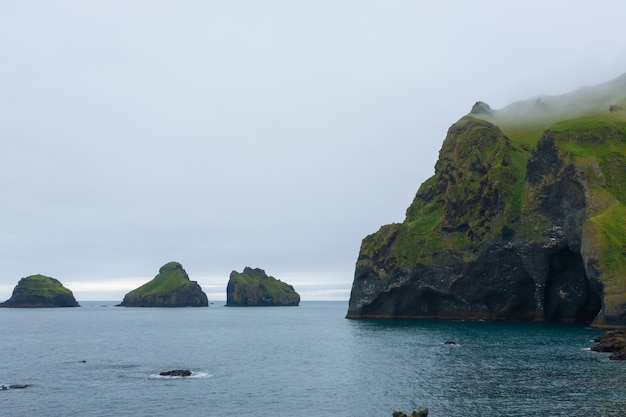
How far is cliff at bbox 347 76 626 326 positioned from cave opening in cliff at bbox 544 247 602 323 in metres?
0.27

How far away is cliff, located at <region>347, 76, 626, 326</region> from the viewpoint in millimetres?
132237

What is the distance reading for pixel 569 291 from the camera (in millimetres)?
147000

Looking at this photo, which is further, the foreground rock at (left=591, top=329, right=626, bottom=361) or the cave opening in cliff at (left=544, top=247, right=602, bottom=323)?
the cave opening in cliff at (left=544, top=247, right=602, bottom=323)

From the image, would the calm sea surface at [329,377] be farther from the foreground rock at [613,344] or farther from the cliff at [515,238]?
the cliff at [515,238]

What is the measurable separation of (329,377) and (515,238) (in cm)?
9847

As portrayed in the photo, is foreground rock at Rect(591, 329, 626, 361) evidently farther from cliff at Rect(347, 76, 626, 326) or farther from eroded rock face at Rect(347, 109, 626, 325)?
eroded rock face at Rect(347, 109, 626, 325)

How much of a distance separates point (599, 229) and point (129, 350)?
336 ft

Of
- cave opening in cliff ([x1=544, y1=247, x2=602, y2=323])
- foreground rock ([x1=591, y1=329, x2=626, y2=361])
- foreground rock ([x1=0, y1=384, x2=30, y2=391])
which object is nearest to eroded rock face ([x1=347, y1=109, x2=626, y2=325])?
cave opening in cliff ([x1=544, y1=247, x2=602, y2=323])

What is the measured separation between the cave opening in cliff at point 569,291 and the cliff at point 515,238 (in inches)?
10.6

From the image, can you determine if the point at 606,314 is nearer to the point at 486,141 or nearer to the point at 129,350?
the point at 486,141

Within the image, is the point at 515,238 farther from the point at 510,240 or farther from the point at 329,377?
the point at 329,377

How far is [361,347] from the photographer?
10356 centimetres

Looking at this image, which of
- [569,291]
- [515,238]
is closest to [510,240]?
[515,238]

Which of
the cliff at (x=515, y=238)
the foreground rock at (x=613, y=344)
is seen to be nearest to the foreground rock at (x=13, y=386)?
the foreground rock at (x=613, y=344)
